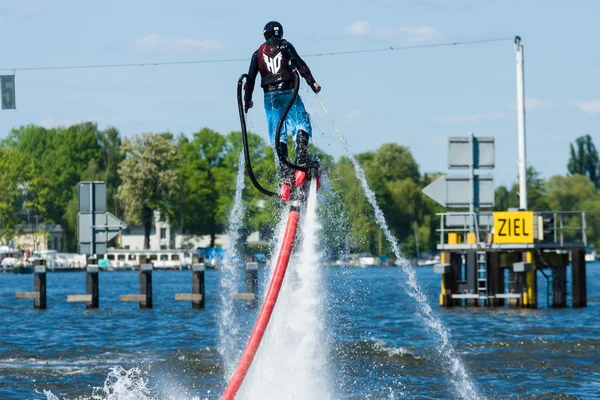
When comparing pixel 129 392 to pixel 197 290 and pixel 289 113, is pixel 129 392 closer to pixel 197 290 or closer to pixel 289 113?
pixel 289 113

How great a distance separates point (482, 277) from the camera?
143 feet

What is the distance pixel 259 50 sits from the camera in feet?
47.8

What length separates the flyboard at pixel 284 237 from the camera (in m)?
14.3

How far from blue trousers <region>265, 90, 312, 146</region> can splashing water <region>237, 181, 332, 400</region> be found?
1129mm

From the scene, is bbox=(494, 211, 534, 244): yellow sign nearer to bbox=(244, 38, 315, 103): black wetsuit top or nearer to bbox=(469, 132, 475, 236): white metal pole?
bbox=(469, 132, 475, 236): white metal pole

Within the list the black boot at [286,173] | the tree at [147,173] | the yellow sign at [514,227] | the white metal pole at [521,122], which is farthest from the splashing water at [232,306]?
the tree at [147,173]

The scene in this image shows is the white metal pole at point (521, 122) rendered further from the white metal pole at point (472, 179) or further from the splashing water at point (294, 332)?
the splashing water at point (294, 332)

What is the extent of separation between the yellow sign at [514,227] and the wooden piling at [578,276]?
8.62ft

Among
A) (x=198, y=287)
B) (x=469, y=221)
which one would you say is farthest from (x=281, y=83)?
(x=198, y=287)

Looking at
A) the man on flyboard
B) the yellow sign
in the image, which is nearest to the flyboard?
the man on flyboard

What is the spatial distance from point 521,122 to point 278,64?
33286 mm

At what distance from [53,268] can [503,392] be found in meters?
112

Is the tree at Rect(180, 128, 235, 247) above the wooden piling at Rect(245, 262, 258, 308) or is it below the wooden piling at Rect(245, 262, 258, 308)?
above

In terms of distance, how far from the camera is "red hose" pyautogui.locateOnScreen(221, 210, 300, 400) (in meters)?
14.3
